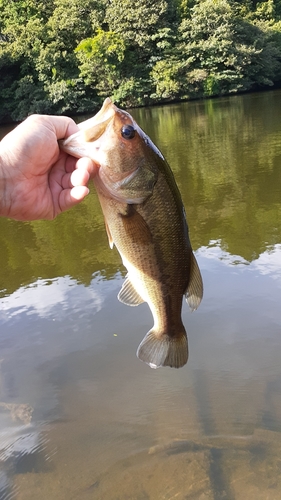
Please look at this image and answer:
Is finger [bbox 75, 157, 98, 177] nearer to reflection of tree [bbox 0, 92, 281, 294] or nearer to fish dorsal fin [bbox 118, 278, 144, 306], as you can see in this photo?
fish dorsal fin [bbox 118, 278, 144, 306]

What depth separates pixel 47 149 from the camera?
2082 millimetres

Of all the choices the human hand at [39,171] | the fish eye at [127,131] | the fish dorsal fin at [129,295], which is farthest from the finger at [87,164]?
the fish dorsal fin at [129,295]

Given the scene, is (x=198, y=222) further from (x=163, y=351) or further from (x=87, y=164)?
(x=87, y=164)

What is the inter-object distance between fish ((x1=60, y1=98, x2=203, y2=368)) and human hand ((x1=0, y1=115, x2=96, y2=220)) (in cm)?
8

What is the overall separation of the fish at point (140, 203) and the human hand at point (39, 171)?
79mm

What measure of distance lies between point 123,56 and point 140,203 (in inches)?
1358

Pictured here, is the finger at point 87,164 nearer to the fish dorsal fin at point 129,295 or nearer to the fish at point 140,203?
the fish at point 140,203

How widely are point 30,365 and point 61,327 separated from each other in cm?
56

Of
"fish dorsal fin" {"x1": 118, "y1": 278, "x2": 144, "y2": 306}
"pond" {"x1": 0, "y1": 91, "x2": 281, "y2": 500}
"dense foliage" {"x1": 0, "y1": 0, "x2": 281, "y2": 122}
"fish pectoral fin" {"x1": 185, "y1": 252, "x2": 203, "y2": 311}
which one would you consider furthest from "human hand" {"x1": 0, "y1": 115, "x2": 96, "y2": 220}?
"dense foliage" {"x1": 0, "y1": 0, "x2": 281, "y2": 122}

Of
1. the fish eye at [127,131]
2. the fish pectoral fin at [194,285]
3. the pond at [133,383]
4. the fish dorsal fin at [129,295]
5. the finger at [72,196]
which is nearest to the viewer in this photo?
the fish eye at [127,131]

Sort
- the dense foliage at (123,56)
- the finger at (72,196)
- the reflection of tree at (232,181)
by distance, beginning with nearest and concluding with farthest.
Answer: the finger at (72,196), the reflection of tree at (232,181), the dense foliage at (123,56)

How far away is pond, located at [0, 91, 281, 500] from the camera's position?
2.86 meters

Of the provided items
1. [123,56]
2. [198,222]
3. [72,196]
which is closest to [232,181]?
[198,222]

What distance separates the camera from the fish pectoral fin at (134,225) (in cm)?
194
